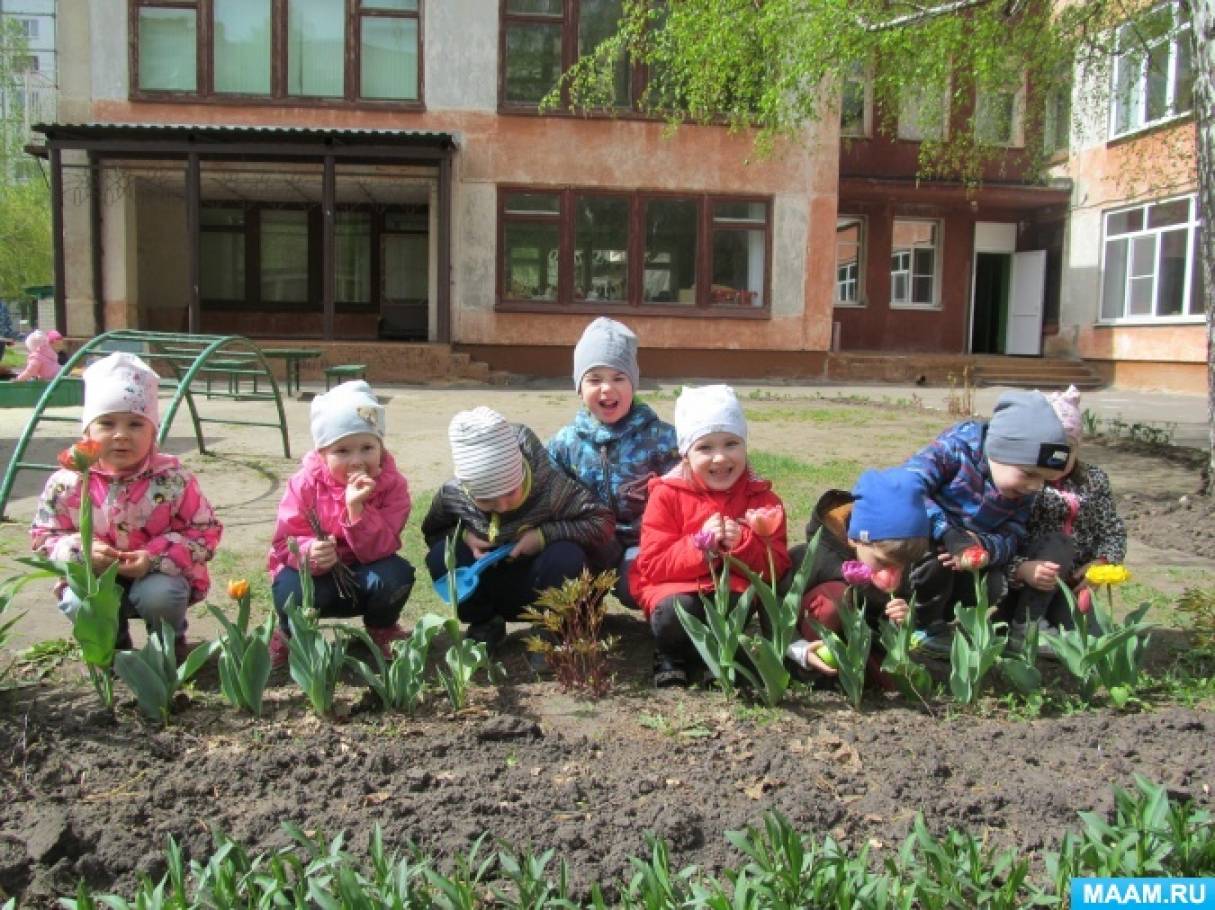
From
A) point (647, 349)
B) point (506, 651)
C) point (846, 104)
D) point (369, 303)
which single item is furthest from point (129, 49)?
point (506, 651)

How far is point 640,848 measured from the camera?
2.12 m

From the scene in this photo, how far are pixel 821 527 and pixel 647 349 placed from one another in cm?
1527

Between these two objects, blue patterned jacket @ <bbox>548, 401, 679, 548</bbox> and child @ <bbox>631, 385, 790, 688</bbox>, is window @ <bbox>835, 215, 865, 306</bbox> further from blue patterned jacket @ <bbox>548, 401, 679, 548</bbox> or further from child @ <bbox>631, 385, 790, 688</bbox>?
child @ <bbox>631, 385, 790, 688</bbox>

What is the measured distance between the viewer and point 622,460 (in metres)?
3.74

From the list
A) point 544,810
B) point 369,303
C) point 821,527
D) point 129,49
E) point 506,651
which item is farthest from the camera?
point 369,303

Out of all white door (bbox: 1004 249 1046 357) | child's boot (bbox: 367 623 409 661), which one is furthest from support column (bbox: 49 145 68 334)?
white door (bbox: 1004 249 1046 357)

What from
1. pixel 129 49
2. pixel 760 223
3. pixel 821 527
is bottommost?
pixel 821 527

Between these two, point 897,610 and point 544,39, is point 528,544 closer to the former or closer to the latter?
point 897,610

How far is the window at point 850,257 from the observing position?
22.2m

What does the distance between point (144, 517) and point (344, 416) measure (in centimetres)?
75

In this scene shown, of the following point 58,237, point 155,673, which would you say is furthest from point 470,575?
point 58,237

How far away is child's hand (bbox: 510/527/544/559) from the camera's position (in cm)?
336

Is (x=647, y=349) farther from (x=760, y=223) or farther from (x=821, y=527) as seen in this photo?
(x=821, y=527)

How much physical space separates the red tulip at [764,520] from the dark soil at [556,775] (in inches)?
19.2
